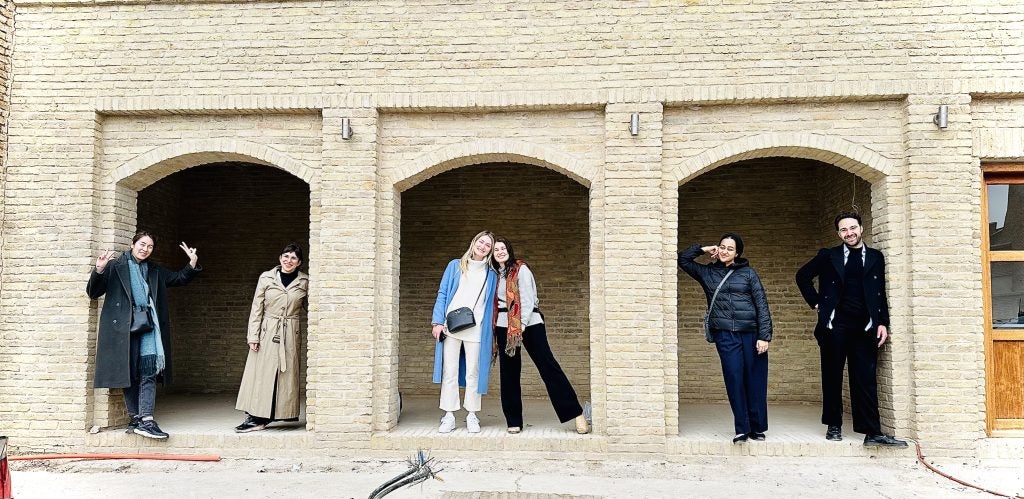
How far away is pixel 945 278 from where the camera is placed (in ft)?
20.6

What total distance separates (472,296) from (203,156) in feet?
10.1

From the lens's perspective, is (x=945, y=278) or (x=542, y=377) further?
(x=542, y=377)

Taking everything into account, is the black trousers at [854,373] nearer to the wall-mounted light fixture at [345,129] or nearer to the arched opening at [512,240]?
the arched opening at [512,240]

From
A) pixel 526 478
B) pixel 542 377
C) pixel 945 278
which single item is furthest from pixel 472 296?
pixel 945 278

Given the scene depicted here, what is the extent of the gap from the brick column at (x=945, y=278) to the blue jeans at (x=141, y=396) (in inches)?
280

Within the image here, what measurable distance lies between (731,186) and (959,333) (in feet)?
11.4

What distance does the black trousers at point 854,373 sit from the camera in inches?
248

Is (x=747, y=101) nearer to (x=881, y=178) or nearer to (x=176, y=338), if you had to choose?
(x=881, y=178)

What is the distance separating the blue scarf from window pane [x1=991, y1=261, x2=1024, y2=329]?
8094 millimetres

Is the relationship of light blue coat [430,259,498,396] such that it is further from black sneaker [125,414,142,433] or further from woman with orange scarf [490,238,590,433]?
black sneaker [125,414,142,433]

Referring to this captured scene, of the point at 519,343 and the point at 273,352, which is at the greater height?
the point at 519,343

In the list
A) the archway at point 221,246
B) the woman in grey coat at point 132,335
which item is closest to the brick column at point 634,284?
the woman in grey coat at point 132,335

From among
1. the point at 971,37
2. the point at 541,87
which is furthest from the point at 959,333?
the point at 541,87

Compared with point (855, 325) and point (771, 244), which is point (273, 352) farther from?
point (771, 244)
